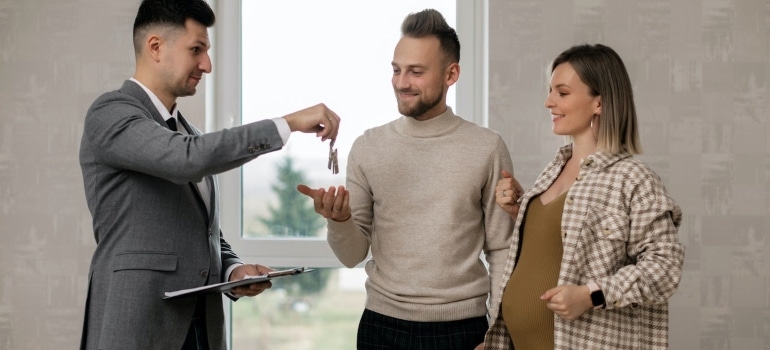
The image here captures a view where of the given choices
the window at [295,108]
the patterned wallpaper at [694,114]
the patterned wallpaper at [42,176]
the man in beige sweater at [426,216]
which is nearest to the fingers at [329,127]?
the man in beige sweater at [426,216]

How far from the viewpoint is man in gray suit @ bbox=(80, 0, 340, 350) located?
1772 mm

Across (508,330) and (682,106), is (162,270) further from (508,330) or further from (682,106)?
(682,106)

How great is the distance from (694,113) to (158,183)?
202 cm

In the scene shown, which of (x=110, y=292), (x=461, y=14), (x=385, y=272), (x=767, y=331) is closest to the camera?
(x=110, y=292)

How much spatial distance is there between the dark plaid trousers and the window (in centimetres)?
107

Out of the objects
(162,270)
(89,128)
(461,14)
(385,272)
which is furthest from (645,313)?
(461,14)

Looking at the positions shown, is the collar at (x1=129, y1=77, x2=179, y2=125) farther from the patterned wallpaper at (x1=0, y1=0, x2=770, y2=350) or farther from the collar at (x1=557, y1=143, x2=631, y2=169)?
the patterned wallpaper at (x1=0, y1=0, x2=770, y2=350)

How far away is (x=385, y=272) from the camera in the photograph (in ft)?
7.27

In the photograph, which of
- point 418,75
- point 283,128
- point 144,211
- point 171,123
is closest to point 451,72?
point 418,75

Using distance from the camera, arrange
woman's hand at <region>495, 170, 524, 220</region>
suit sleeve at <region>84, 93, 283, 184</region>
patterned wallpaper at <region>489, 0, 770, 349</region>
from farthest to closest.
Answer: patterned wallpaper at <region>489, 0, 770, 349</region> < woman's hand at <region>495, 170, 524, 220</region> < suit sleeve at <region>84, 93, 283, 184</region>

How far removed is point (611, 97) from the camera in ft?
6.41

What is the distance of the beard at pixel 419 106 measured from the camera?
2.21m

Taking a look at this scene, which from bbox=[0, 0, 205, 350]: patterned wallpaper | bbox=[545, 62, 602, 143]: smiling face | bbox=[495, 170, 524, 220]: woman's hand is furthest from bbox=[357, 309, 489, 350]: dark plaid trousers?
bbox=[0, 0, 205, 350]: patterned wallpaper

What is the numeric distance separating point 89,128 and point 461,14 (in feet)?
5.73
